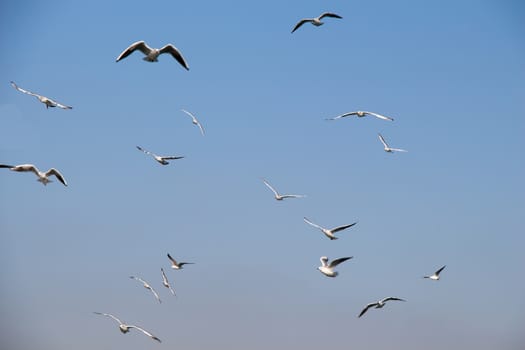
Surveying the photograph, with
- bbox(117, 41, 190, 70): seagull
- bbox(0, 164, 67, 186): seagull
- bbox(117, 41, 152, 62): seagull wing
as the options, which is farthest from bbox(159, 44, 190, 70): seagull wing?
bbox(0, 164, 67, 186): seagull

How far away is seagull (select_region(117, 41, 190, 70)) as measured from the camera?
155 feet

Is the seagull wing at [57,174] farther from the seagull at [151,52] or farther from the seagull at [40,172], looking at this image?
the seagull at [151,52]

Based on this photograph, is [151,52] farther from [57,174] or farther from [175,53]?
[57,174]

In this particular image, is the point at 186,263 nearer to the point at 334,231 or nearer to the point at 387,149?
the point at 334,231

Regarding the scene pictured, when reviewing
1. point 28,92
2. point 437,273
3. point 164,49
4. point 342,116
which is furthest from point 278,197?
point 164,49

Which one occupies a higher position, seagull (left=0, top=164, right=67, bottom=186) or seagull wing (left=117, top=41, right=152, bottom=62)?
seagull wing (left=117, top=41, right=152, bottom=62)

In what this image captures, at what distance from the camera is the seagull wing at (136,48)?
4701 cm

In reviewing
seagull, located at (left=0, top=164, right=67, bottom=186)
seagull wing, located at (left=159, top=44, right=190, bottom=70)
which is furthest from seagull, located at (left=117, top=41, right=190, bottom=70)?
seagull, located at (left=0, top=164, right=67, bottom=186)

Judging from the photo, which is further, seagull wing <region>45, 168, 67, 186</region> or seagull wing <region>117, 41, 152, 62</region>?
seagull wing <region>45, 168, 67, 186</region>

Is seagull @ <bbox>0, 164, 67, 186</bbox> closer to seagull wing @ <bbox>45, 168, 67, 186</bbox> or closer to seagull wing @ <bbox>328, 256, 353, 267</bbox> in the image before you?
seagull wing @ <bbox>45, 168, 67, 186</bbox>

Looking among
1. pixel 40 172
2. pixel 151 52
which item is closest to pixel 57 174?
pixel 40 172

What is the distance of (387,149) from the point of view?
78062 mm

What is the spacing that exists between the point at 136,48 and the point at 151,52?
1.15m

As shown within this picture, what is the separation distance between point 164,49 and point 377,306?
959 inches
